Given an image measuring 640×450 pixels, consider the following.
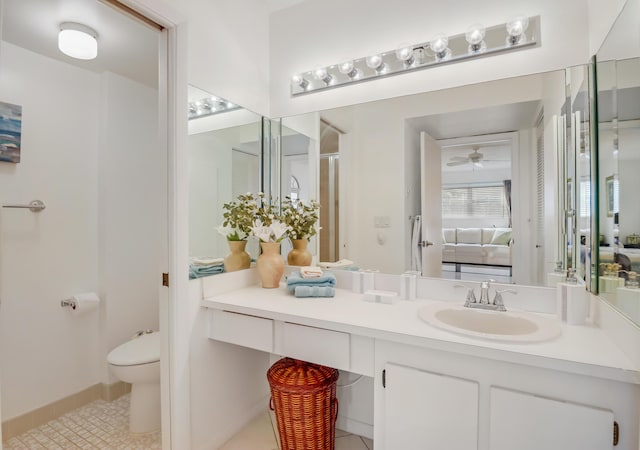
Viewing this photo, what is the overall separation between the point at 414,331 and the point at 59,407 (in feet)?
7.70

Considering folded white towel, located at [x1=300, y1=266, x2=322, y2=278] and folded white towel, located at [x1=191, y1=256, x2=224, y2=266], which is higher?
folded white towel, located at [x1=191, y1=256, x2=224, y2=266]

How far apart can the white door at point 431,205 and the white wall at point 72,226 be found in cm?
146

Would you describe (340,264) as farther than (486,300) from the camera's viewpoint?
Yes

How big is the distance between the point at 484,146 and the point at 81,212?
2581 mm

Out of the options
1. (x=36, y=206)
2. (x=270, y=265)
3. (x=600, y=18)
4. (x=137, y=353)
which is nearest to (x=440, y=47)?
(x=600, y=18)

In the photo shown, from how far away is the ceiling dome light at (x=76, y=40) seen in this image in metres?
1.81

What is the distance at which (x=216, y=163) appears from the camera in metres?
1.90

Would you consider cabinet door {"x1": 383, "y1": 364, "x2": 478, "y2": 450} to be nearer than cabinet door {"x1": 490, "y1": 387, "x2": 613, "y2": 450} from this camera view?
No

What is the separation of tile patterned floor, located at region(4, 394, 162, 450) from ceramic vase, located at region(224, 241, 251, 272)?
3.48 ft

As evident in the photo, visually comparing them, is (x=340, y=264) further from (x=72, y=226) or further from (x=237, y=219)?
(x=72, y=226)

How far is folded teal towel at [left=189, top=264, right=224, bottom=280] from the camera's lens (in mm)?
1671

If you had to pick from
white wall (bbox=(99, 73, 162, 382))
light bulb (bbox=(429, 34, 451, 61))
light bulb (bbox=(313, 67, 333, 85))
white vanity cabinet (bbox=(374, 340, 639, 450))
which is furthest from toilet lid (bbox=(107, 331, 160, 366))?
light bulb (bbox=(429, 34, 451, 61))

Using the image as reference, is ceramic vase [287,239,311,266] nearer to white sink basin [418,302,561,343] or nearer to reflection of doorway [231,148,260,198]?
reflection of doorway [231,148,260,198]

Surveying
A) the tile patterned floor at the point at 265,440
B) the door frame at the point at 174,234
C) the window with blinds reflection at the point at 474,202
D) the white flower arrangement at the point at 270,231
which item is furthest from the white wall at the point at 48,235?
the window with blinds reflection at the point at 474,202
